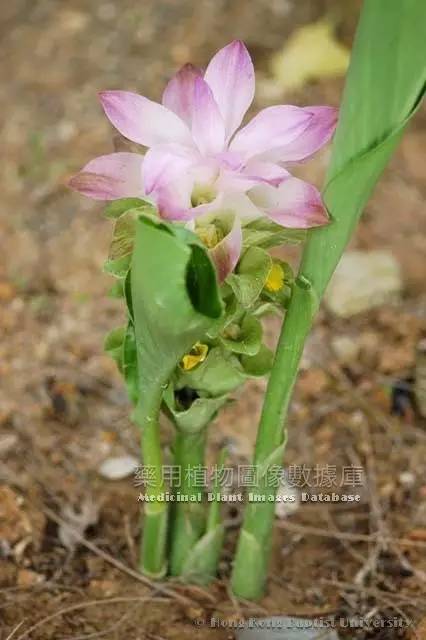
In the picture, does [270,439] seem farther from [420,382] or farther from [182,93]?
[420,382]

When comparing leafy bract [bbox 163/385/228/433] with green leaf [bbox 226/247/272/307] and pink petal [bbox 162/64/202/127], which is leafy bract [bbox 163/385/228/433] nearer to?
green leaf [bbox 226/247/272/307]

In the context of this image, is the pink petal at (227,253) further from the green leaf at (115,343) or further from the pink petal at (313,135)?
the green leaf at (115,343)

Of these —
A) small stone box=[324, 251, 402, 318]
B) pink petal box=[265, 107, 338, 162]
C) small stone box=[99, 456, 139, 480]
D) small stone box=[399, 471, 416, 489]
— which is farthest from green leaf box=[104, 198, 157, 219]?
small stone box=[324, 251, 402, 318]

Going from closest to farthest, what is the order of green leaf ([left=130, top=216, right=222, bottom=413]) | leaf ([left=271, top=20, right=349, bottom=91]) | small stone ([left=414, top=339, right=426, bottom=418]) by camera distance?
1. green leaf ([left=130, top=216, right=222, bottom=413])
2. small stone ([left=414, top=339, right=426, bottom=418])
3. leaf ([left=271, top=20, right=349, bottom=91])

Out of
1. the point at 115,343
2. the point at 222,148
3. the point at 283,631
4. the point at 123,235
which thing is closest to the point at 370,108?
the point at 222,148

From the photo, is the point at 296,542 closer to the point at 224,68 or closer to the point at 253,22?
the point at 224,68

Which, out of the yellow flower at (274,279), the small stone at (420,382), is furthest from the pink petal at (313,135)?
the small stone at (420,382)

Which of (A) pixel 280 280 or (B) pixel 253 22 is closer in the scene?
(A) pixel 280 280

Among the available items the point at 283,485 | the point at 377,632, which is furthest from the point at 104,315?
the point at 377,632
